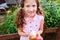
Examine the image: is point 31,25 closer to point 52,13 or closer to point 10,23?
point 10,23

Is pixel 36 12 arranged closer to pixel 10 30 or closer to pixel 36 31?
pixel 36 31

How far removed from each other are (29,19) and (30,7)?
132 mm

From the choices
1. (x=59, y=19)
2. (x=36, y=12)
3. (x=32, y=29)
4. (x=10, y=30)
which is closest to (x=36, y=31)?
(x=32, y=29)

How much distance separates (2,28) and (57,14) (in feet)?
2.42

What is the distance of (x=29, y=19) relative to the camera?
2211 millimetres

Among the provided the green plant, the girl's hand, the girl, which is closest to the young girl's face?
the girl

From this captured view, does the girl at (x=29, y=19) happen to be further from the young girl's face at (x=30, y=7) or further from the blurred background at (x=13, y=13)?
the blurred background at (x=13, y=13)

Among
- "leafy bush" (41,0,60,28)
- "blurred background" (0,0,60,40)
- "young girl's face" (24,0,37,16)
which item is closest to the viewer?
"young girl's face" (24,0,37,16)

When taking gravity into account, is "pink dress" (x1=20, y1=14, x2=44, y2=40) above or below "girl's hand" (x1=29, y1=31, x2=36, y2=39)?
above

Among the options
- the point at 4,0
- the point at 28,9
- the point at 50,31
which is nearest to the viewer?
the point at 28,9

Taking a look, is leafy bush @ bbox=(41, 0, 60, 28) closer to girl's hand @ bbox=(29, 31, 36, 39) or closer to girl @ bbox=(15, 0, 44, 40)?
girl @ bbox=(15, 0, 44, 40)

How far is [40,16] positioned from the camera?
2254 mm

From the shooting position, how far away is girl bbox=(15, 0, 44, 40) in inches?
85.0

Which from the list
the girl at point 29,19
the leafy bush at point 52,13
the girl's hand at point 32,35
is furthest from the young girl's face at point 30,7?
the leafy bush at point 52,13
